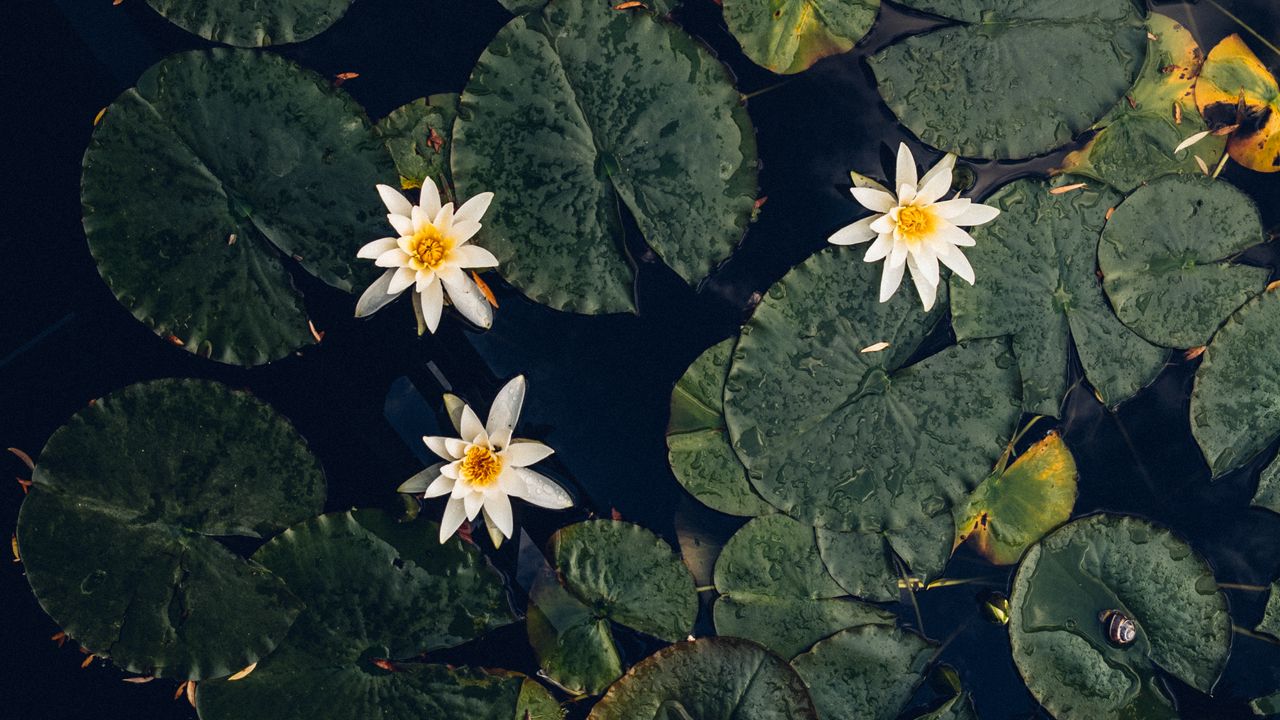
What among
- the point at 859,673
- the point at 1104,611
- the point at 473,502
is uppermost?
the point at 473,502

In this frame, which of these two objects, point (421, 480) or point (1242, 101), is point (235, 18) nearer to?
point (421, 480)

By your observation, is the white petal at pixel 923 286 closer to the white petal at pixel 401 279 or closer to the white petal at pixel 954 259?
the white petal at pixel 954 259

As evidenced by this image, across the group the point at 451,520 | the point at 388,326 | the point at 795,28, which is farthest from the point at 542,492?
the point at 795,28

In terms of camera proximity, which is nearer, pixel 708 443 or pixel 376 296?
pixel 376 296

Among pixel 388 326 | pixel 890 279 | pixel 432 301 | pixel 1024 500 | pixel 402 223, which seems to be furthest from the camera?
pixel 1024 500

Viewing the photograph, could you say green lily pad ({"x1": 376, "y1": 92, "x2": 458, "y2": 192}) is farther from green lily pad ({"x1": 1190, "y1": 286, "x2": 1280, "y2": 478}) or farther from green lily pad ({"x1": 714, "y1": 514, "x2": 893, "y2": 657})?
green lily pad ({"x1": 1190, "y1": 286, "x2": 1280, "y2": 478})

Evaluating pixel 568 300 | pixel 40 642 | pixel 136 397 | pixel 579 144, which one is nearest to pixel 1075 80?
pixel 579 144

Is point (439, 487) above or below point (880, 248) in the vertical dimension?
below
